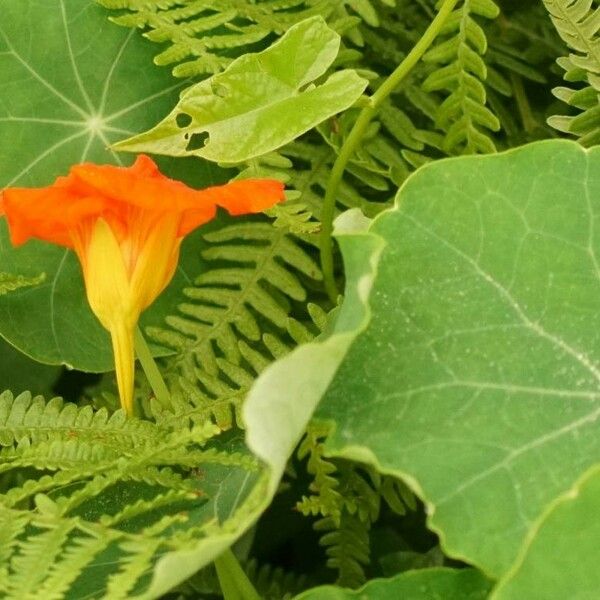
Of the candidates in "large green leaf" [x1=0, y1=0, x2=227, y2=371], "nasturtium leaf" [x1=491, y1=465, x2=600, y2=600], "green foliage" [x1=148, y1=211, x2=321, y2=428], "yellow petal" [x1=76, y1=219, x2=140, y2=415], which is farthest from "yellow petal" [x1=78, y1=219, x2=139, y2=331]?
"nasturtium leaf" [x1=491, y1=465, x2=600, y2=600]

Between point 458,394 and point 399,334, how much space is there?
0.06 metres

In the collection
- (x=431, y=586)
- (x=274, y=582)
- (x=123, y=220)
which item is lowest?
(x=274, y=582)

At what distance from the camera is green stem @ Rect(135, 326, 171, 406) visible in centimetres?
92

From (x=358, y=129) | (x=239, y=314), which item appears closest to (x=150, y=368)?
(x=239, y=314)

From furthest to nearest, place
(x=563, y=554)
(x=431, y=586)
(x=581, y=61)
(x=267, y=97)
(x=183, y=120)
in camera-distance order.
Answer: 1. (x=183, y=120)
2. (x=581, y=61)
3. (x=267, y=97)
4. (x=431, y=586)
5. (x=563, y=554)

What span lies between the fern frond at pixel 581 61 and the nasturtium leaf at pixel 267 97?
0.23 meters

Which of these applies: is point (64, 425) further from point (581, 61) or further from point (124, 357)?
point (581, 61)

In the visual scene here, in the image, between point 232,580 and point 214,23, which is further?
point 214,23

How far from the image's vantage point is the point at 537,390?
0.76 m

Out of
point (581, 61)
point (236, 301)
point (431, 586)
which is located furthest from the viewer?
point (236, 301)

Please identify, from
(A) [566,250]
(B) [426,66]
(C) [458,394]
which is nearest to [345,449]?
(C) [458,394]

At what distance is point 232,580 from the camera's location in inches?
33.3

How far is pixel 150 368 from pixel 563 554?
417 mm

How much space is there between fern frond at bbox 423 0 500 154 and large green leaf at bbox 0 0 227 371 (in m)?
0.26
